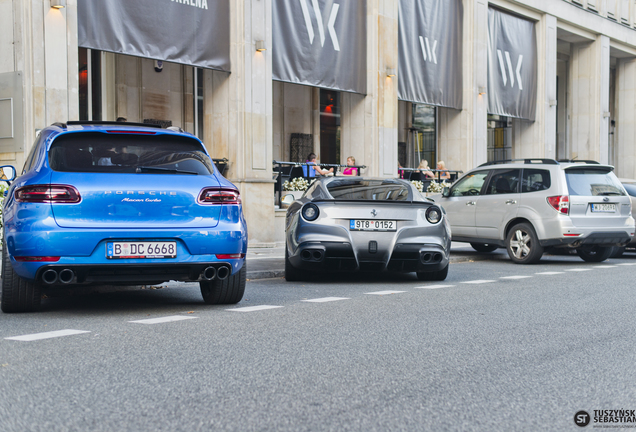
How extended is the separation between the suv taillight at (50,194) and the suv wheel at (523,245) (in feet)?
28.6

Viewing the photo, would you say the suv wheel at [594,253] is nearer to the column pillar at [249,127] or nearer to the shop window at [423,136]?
the column pillar at [249,127]

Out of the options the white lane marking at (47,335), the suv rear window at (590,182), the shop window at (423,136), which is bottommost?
the white lane marking at (47,335)

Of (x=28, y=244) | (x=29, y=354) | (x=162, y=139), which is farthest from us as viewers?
(x=162, y=139)

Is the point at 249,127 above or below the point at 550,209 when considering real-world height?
above

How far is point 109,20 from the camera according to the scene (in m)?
14.9

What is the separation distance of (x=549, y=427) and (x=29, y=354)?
3.22 meters

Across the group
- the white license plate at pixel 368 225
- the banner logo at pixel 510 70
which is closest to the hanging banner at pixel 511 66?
the banner logo at pixel 510 70

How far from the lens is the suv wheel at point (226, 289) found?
7379 millimetres

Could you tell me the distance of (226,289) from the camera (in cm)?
747

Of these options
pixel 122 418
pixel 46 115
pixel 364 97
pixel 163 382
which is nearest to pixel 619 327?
pixel 163 382

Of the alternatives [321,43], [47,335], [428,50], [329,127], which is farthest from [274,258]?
[329,127]

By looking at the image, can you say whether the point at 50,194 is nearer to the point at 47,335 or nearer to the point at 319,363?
the point at 47,335

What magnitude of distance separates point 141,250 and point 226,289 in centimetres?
120

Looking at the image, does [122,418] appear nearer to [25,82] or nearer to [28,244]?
[28,244]
